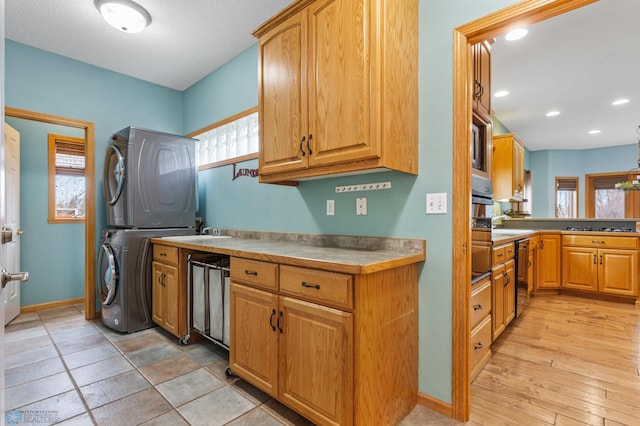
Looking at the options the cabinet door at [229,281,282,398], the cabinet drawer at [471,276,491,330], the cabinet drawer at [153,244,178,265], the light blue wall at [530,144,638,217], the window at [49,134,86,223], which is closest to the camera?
the cabinet door at [229,281,282,398]

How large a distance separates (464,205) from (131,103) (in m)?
3.84

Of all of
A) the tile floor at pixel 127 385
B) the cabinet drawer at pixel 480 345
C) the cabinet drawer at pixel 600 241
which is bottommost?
the tile floor at pixel 127 385

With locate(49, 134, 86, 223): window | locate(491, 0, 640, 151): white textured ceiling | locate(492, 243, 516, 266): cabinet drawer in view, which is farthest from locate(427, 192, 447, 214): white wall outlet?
locate(49, 134, 86, 223): window

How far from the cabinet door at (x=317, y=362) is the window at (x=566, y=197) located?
Answer: 8184mm

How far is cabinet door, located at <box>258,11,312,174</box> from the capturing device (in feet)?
6.26

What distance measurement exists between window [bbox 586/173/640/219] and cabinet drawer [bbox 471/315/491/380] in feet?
23.2

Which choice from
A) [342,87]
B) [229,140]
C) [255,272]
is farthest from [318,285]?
[229,140]

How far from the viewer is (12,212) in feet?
10.3

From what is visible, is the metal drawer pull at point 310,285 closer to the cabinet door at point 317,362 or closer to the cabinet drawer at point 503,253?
the cabinet door at point 317,362

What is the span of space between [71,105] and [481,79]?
391cm

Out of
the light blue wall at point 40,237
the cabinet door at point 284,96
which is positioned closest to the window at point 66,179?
the light blue wall at point 40,237

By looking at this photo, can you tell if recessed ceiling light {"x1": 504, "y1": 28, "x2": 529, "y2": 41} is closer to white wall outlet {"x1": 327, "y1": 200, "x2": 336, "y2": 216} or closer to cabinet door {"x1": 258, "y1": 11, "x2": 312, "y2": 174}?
cabinet door {"x1": 258, "y1": 11, "x2": 312, "y2": 174}

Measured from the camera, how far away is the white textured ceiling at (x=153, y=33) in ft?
8.10

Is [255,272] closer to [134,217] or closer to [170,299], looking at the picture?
[170,299]
